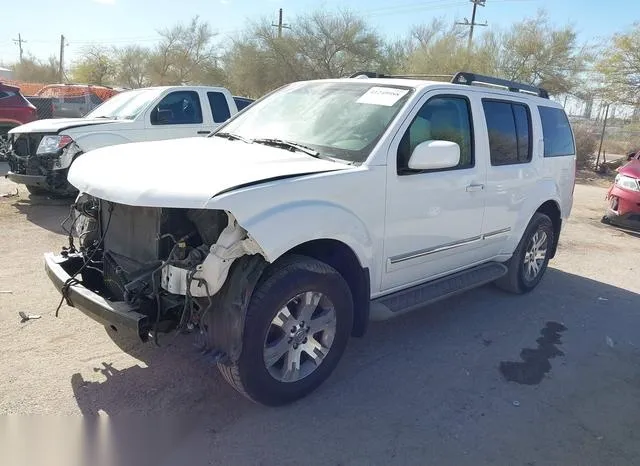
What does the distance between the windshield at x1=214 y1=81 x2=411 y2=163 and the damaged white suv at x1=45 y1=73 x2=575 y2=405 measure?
0.02 metres

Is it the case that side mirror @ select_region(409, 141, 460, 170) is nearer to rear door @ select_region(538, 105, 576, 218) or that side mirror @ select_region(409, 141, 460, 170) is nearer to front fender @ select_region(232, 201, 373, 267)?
front fender @ select_region(232, 201, 373, 267)

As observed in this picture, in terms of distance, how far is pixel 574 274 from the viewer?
6.82 m

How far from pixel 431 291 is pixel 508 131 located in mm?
1834

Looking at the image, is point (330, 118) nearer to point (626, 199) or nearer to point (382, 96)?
point (382, 96)

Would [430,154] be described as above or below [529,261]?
above

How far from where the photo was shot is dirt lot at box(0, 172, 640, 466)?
307 centimetres

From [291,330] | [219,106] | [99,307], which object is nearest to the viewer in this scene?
Result: [99,307]

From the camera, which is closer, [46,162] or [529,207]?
[529,207]

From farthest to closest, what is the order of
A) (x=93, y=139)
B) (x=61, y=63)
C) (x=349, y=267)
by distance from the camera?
1. (x=61, y=63)
2. (x=93, y=139)
3. (x=349, y=267)

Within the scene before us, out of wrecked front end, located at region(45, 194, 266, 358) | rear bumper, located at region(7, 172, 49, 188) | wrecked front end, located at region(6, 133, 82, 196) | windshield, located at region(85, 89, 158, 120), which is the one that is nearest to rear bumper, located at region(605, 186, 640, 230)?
windshield, located at region(85, 89, 158, 120)

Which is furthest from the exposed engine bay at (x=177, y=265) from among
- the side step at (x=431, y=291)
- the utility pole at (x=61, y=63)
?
the utility pole at (x=61, y=63)

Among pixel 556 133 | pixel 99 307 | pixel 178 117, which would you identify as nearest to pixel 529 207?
pixel 556 133

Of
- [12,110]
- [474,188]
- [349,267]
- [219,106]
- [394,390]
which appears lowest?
[394,390]

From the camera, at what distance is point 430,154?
3703 millimetres
